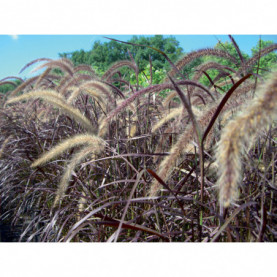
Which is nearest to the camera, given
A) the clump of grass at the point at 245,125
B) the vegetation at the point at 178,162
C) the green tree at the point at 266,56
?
the clump of grass at the point at 245,125

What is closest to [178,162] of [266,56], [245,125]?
[245,125]

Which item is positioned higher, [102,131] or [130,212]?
[102,131]

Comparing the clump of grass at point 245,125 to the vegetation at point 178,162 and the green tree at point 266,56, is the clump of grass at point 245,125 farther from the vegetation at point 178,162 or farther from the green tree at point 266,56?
the green tree at point 266,56

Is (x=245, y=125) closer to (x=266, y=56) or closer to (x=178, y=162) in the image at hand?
(x=178, y=162)

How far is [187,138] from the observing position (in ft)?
3.75

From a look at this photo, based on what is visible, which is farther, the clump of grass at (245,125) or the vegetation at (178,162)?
the vegetation at (178,162)

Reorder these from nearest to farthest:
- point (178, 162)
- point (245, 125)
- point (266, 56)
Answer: point (245, 125) → point (178, 162) → point (266, 56)

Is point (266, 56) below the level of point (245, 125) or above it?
above

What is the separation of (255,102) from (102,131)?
1.38 meters

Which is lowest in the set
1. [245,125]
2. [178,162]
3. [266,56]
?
[178,162]

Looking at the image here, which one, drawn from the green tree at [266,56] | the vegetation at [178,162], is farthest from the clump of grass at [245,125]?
the green tree at [266,56]
